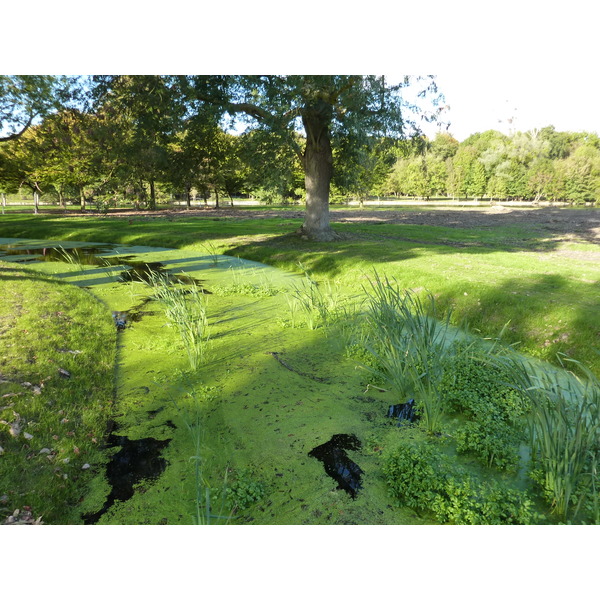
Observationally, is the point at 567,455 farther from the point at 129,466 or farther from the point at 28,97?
the point at 28,97

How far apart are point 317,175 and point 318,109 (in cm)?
288

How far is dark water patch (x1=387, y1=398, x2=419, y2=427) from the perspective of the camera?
3.79 meters

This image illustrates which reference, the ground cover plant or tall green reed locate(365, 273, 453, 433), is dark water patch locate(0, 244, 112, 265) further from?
tall green reed locate(365, 273, 453, 433)

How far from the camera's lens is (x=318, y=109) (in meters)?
11.9

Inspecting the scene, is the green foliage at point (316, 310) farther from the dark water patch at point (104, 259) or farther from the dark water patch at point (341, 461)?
the dark water patch at point (104, 259)

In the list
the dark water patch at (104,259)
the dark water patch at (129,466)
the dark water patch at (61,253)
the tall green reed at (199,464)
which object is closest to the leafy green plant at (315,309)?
the tall green reed at (199,464)

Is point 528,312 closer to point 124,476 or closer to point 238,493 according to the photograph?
point 238,493

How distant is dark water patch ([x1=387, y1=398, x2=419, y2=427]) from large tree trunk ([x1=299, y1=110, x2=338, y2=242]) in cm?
Result: 1130

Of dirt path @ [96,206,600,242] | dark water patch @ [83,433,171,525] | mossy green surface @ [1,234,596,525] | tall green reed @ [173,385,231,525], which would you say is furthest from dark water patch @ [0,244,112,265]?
dirt path @ [96,206,600,242]
